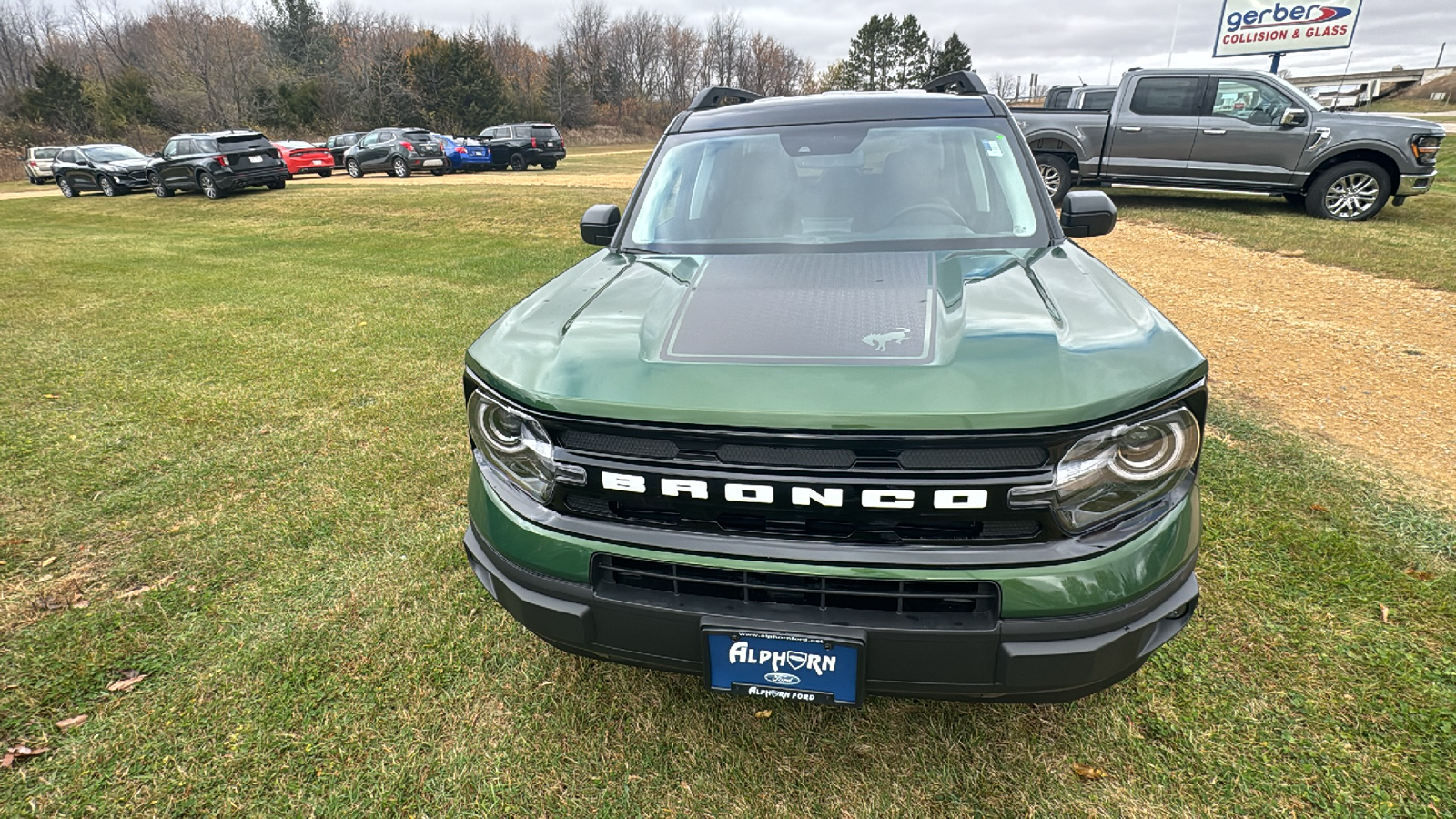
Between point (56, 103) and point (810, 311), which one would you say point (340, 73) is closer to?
point (56, 103)

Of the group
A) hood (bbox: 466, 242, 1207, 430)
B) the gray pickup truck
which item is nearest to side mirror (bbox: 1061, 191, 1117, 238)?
hood (bbox: 466, 242, 1207, 430)

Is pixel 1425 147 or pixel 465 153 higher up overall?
pixel 465 153

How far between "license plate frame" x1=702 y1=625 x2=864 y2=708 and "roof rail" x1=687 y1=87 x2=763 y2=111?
2632mm

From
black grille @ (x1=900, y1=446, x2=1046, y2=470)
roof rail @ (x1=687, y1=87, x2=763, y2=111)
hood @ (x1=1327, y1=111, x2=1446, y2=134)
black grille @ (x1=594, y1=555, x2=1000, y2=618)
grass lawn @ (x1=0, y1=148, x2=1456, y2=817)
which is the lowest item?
grass lawn @ (x1=0, y1=148, x2=1456, y2=817)

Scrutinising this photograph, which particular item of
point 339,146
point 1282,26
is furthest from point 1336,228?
point 339,146

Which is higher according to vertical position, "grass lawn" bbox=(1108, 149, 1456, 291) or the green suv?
the green suv

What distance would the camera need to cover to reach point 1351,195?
9.58 m

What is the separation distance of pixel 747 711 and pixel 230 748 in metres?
1.51

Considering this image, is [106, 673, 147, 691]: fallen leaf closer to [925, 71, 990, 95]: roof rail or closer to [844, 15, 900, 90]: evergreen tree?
[925, 71, 990, 95]: roof rail

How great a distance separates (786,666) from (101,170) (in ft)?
81.2

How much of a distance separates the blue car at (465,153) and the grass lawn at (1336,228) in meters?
19.1

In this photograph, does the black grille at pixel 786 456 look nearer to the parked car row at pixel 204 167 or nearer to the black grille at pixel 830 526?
the black grille at pixel 830 526

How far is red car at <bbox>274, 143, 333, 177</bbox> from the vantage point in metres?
22.5

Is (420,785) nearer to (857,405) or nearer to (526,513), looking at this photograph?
(526,513)
